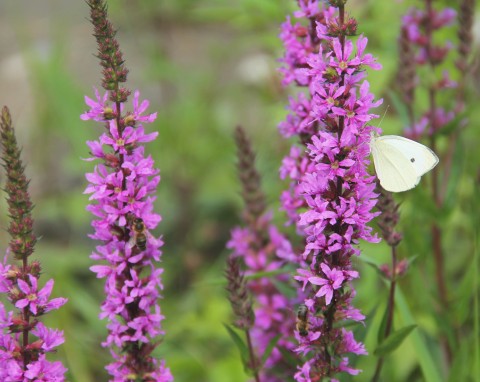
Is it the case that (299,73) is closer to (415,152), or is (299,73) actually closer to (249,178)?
(415,152)

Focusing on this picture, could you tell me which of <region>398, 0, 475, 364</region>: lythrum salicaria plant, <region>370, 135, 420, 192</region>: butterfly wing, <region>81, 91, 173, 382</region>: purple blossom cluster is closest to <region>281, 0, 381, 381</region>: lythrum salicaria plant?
<region>370, 135, 420, 192</region>: butterfly wing

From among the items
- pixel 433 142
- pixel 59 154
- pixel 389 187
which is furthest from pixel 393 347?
pixel 59 154

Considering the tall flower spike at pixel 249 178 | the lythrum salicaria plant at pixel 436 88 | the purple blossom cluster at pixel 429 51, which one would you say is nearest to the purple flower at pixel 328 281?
the tall flower spike at pixel 249 178

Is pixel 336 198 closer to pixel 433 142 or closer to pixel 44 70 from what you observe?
pixel 433 142

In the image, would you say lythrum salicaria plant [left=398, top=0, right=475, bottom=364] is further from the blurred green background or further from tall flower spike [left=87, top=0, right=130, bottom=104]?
tall flower spike [left=87, top=0, right=130, bottom=104]

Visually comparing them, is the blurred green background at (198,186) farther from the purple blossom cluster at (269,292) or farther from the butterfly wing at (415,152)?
the butterfly wing at (415,152)

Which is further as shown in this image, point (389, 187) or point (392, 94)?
point (392, 94)
